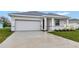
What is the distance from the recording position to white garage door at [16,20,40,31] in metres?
23.4

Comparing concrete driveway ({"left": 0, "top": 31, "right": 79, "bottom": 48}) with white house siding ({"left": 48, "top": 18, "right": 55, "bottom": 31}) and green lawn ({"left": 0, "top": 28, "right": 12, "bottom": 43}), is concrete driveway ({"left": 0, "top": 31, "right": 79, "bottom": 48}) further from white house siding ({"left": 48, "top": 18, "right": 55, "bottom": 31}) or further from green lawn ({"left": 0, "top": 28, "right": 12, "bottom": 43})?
white house siding ({"left": 48, "top": 18, "right": 55, "bottom": 31})

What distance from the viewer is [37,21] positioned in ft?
81.4

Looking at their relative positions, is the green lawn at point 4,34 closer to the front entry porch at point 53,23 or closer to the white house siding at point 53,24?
the front entry porch at point 53,23

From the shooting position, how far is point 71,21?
2520cm

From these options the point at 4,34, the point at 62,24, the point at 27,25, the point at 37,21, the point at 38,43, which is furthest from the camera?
the point at 62,24

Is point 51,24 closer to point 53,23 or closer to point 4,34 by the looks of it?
point 53,23

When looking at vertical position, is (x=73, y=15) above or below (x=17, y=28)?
above

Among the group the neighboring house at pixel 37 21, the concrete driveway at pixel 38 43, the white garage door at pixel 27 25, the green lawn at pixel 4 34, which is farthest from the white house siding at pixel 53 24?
the concrete driveway at pixel 38 43

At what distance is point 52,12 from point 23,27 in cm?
622

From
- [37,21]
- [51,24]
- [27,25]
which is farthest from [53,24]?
[27,25]

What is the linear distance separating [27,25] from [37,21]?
183 cm
